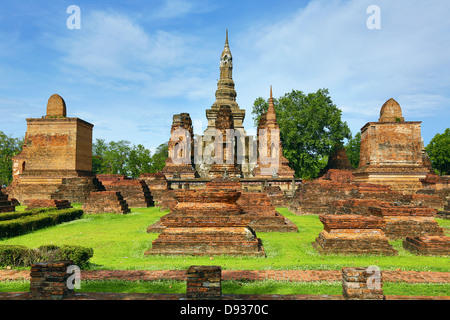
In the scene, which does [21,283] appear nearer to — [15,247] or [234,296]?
[15,247]

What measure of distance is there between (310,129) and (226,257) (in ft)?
117

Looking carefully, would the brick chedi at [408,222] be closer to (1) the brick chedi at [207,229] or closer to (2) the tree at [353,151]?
(1) the brick chedi at [207,229]

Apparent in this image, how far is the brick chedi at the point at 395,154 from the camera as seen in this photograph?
23172 mm

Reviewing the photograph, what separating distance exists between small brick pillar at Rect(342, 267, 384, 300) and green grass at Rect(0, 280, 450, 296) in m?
0.58

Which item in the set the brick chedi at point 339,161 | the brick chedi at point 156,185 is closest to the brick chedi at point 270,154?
the brick chedi at point 339,161

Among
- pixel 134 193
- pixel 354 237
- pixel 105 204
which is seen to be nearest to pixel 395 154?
pixel 354 237

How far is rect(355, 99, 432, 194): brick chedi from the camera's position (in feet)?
76.0

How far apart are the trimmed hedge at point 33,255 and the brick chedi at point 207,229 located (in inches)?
62.8

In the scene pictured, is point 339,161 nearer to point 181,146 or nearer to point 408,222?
point 181,146

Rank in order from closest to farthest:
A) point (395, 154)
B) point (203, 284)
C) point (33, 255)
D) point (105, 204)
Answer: point (203, 284) < point (33, 255) < point (105, 204) < point (395, 154)

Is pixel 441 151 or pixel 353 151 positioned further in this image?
pixel 353 151

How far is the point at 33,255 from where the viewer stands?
6676mm

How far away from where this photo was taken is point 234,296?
4309 millimetres

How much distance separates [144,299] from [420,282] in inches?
178
